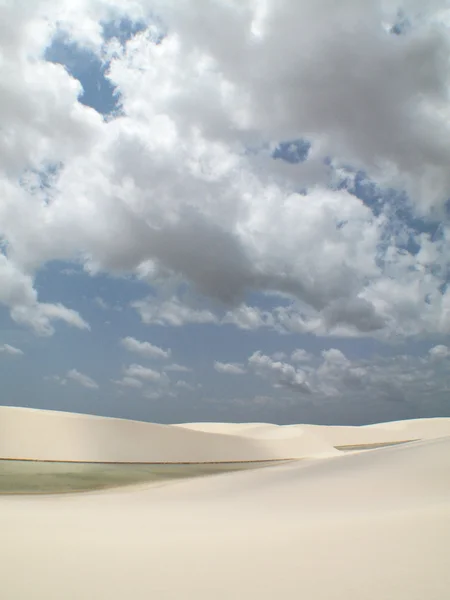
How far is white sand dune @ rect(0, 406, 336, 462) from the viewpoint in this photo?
34469 mm

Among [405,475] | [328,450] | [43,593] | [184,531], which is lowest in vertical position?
[43,593]

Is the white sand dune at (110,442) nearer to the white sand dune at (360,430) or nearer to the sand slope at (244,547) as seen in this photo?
the white sand dune at (360,430)

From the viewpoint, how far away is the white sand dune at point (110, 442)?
113ft

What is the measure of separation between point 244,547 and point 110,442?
33852 mm

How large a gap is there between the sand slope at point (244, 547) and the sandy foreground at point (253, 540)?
0.02 metres

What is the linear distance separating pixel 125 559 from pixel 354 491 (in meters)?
5.90

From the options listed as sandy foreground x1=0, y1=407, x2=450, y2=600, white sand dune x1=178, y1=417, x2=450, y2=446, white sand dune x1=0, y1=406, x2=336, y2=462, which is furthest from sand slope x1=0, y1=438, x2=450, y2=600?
white sand dune x1=178, y1=417, x2=450, y2=446

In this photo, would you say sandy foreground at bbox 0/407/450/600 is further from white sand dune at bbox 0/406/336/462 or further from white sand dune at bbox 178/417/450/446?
white sand dune at bbox 178/417/450/446

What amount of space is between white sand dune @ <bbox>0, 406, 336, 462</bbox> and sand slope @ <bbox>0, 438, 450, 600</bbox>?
2620cm

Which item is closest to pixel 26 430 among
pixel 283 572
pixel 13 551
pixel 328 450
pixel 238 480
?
pixel 238 480

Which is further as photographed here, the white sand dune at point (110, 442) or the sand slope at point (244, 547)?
the white sand dune at point (110, 442)

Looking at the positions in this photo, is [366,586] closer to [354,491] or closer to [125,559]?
[125,559]

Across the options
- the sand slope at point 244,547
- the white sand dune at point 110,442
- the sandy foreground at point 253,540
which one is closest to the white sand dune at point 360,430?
the white sand dune at point 110,442

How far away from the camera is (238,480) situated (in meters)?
15.7
